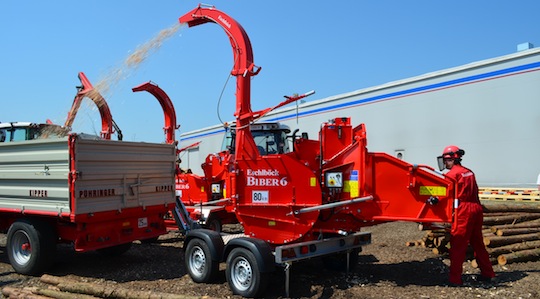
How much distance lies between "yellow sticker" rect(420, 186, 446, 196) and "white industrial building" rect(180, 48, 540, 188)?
8.30 m

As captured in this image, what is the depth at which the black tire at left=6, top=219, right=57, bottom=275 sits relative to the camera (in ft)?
23.6

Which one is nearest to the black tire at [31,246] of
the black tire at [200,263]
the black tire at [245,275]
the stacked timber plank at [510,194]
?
the black tire at [200,263]

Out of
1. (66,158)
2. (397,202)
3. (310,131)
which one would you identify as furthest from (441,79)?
(66,158)

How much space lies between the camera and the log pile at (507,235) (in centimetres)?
760

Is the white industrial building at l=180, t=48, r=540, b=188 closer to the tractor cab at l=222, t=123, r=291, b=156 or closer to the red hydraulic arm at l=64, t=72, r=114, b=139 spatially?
the tractor cab at l=222, t=123, r=291, b=156

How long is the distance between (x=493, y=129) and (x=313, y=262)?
8.19 m

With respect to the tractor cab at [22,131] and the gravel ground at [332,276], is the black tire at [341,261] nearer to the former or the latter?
the gravel ground at [332,276]

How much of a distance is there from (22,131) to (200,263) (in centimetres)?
557

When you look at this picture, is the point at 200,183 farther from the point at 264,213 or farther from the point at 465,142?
the point at 465,142

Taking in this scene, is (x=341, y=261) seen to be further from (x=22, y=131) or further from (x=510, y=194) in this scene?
(x=510, y=194)

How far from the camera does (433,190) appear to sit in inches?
226

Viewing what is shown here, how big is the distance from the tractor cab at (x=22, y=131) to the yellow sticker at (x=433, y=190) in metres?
7.79

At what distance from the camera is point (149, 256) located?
29.2ft

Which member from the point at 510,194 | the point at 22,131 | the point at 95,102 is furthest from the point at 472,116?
the point at 22,131
